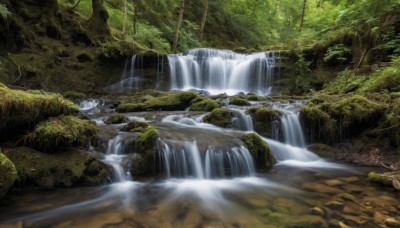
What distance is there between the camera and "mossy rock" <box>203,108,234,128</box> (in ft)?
27.0

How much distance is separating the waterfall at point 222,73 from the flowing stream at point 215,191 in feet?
21.9

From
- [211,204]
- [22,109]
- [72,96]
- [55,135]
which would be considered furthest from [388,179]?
[72,96]

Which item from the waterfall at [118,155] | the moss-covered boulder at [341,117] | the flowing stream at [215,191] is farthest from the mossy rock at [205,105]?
the waterfall at [118,155]

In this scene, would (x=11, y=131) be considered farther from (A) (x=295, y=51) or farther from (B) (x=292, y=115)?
(A) (x=295, y=51)

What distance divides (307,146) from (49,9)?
468 inches

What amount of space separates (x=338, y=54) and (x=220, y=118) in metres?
7.59

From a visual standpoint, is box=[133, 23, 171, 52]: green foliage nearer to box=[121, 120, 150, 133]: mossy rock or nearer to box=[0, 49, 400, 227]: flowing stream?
box=[0, 49, 400, 227]: flowing stream

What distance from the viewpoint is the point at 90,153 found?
17.1 ft

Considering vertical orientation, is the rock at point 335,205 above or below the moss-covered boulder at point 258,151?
below

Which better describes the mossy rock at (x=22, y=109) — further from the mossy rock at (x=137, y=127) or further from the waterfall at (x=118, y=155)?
the mossy rock at (x=137, y=127)

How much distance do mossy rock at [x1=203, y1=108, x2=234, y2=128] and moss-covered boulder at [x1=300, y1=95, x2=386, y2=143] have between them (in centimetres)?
192

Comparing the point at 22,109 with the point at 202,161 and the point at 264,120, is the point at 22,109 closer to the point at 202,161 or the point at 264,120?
the point at 202,161

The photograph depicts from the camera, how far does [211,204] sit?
4.38 m

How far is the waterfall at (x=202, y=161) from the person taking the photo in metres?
5.62
